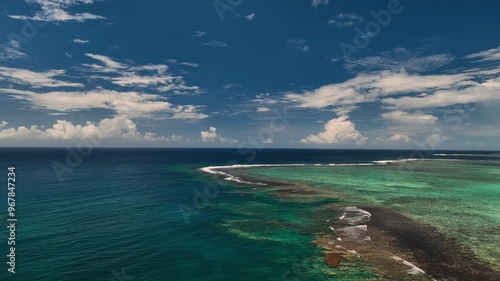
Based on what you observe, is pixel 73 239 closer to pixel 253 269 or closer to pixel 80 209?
pixel 80 209

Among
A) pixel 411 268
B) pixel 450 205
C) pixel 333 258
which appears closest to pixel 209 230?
pixel 333 258

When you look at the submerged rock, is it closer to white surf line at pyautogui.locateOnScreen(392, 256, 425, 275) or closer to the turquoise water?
white surf line at pyautogui.locateOnScreen(392, 256, 425, 275)

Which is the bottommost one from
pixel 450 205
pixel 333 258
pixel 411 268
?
pixel 333 258

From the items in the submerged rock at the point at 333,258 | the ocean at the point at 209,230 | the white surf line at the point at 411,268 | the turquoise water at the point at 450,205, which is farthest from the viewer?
the turquoise water at the point at 450,205

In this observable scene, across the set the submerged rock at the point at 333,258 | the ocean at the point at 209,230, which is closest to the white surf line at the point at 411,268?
the ocean at the point at 209,230

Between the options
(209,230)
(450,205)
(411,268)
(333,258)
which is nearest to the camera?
(411,268)

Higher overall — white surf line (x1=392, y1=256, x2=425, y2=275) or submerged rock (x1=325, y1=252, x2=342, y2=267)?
white surf line (x1=392, y1=256, x2=425, y2=275)

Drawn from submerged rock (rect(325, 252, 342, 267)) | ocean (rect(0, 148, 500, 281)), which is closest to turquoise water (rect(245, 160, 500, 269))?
ocean (rect(0, 148, 500, 281))

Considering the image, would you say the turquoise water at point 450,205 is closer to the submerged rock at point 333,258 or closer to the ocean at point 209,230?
the ocean at point 209,230

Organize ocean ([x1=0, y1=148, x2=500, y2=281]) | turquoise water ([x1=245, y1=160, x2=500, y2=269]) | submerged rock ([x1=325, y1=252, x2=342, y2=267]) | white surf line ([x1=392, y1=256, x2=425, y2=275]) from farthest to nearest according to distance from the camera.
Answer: turquoise water ([x1=245, y1=160, x2=500, y2=269])
submerged rock ([x1=325, y1=252, x2=342, y2=267])
ocean ([x1=0, y1=148, x2=500, y2=281])
white surf line ([x1=392, y1=256, x2=425, y2=275])

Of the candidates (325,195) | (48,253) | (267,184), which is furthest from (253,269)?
(267,184)

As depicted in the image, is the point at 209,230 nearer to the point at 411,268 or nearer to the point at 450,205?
the point at 411,268
